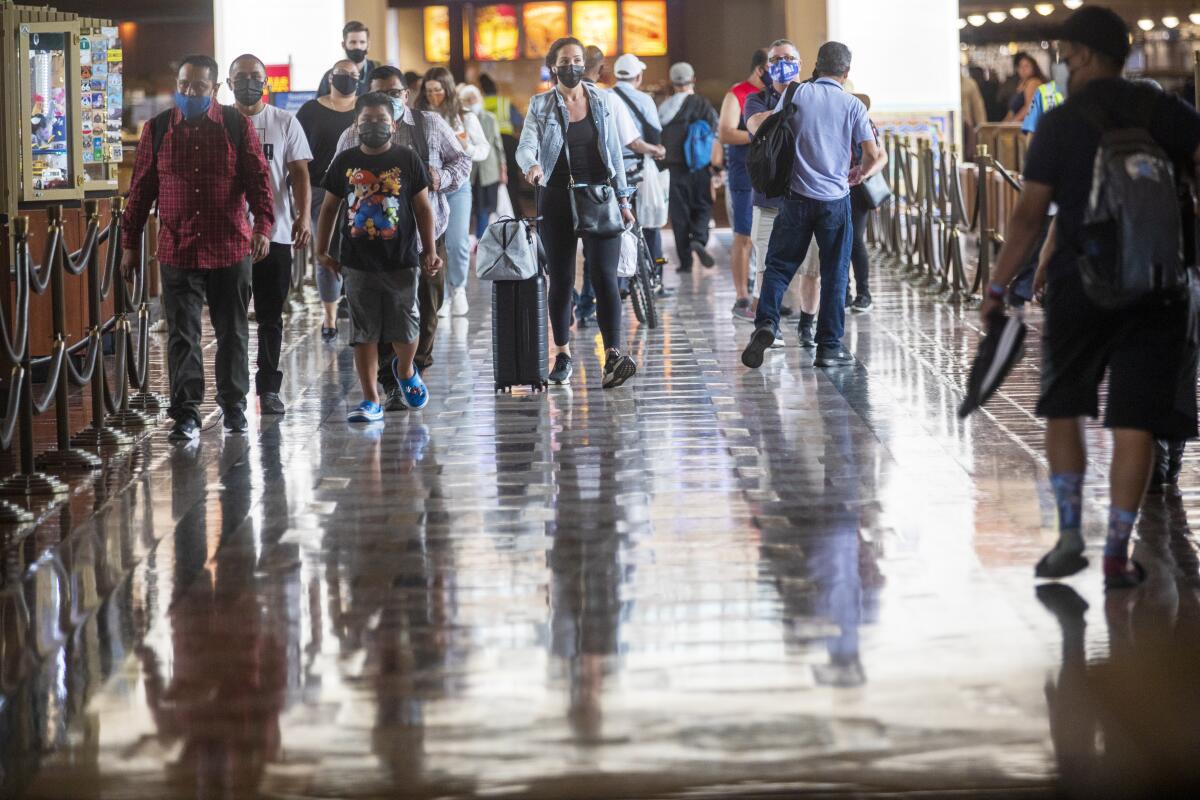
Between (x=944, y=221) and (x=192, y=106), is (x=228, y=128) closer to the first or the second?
(x=192, y=106)

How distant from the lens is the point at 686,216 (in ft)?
54.2

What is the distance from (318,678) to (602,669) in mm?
750

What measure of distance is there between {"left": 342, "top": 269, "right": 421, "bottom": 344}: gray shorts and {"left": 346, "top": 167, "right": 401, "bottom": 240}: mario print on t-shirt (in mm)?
250

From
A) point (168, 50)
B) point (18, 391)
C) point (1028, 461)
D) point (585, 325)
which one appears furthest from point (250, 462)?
point (168, 50)

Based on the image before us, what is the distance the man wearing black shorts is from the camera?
18.1 feet

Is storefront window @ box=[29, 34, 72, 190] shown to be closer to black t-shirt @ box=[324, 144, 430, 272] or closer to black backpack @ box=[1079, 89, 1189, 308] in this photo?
black t-shirt @ box=[324, 144, 430, 272]

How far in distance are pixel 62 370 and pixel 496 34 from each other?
698 inches

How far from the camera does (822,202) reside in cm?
1027

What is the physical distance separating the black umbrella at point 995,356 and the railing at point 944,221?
301 inches

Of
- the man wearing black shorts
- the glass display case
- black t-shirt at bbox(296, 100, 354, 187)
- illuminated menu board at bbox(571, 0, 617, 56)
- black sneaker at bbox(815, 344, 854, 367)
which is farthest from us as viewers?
illuminated menu board at bbox(571, 0, 617, 56)

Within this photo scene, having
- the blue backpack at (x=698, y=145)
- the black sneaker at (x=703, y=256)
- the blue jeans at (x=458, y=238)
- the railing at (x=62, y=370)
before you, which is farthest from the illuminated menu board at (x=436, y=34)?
the railing at (x=62, y=370)

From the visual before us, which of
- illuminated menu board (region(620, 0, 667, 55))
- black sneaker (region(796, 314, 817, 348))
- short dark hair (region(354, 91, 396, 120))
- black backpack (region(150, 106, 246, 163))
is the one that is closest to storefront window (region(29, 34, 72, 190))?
black backpack (region(150, 106, 246, 163))

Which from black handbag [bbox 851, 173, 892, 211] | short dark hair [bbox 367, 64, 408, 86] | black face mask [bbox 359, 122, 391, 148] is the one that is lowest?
black handbag [bbox 851, 173, 892, 211]

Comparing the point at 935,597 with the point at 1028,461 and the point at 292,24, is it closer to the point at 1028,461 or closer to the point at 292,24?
the point at 1028,461
